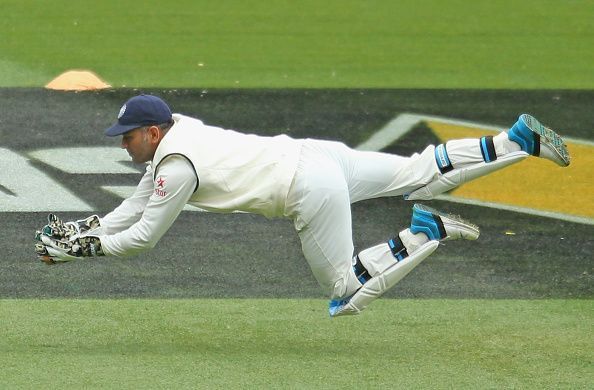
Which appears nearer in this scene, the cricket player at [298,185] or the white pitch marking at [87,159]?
the cricket player at [298,185]

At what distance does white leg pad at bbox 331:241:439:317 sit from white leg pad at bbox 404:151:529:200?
0.38 metres

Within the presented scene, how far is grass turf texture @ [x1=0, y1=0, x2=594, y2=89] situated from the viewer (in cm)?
1361

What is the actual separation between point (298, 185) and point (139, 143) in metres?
0.89

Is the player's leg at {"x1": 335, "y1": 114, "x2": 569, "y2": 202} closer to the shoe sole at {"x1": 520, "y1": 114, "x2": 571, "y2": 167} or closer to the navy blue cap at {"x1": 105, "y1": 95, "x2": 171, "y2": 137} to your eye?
the shoe sole at {"x1": 520, "y1": 114, "x2": 571, "y2": 167}

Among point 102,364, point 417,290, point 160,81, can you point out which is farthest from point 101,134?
point 102,364

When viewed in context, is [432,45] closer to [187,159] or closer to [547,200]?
[547,200]

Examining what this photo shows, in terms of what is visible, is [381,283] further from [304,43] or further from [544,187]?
[304,43]

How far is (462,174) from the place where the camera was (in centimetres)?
765

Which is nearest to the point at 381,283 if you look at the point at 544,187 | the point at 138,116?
the point at 138,116

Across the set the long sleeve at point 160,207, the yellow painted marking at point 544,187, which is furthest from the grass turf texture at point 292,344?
the yellow painted marking at point 544,187

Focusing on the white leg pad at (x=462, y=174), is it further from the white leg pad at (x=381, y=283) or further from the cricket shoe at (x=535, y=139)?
the white leg pad at (x=381, y=283)

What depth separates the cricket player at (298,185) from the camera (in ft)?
23.0

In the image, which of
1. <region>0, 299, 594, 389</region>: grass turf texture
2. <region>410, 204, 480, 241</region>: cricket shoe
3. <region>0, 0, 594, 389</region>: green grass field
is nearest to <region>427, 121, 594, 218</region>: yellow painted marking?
<region>0, 0, 594, 389</region>: green grass field

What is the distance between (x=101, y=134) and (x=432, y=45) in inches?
185
